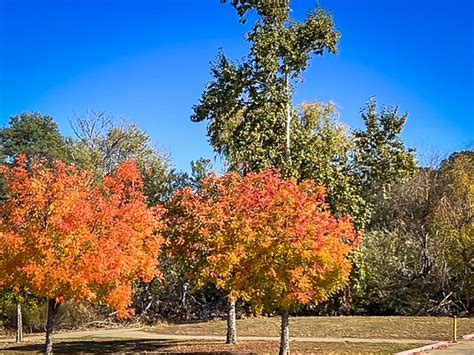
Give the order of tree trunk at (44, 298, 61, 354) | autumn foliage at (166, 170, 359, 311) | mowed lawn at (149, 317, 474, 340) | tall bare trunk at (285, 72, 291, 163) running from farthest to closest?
tall bare trunk at (285, 72, 291, 163)
mowed lawn at (149, 317, 474, 340)
tree trunk at (44, 298, 61, 354)
autumn foliage at (166, 170, 359, 311)

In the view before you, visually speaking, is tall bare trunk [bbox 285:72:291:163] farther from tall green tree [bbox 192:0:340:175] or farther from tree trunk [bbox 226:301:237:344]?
tree trunk [bbox 226:301:237:344]

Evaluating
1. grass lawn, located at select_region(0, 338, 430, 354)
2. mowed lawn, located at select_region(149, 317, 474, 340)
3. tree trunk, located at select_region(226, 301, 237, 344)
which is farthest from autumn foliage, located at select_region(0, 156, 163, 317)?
mowed lawn, located at select_region(149, 317, 474, 340)

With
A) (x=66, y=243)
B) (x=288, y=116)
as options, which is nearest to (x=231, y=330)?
(x=288, y=116)

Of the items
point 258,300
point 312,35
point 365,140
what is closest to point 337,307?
point 365,140

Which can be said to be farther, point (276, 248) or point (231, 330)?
point (231, 330)

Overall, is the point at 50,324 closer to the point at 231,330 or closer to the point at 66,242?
the point at 66,242

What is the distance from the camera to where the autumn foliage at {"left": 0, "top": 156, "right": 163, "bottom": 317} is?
654 inches

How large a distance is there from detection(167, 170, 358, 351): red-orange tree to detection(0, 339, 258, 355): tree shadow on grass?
341 cm

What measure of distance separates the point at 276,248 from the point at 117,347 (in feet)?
31.1

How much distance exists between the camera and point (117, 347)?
2300 centimetres

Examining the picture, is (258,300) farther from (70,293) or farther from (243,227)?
(70,293)

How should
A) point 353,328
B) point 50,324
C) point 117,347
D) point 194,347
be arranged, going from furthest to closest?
point 353,328 → point 117,347 → point 194,347 → point 50,324

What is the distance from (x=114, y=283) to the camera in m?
17.5

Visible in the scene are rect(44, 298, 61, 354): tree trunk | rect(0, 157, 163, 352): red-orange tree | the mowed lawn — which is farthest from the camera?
the mowed lawn
